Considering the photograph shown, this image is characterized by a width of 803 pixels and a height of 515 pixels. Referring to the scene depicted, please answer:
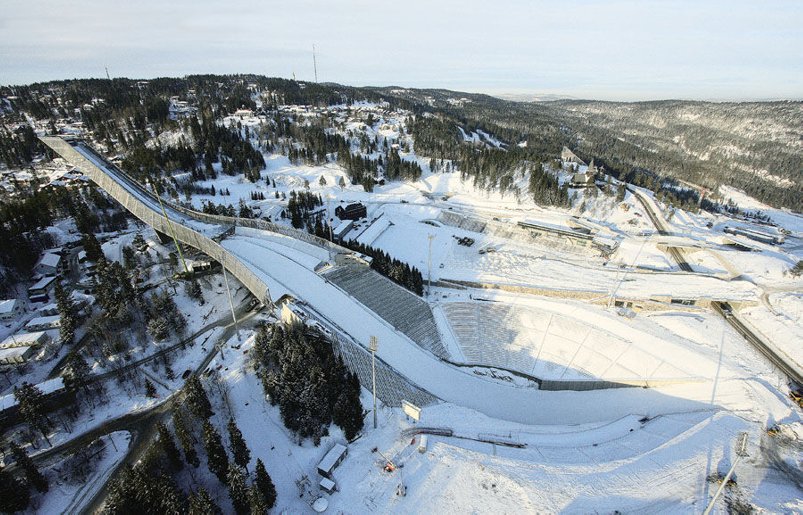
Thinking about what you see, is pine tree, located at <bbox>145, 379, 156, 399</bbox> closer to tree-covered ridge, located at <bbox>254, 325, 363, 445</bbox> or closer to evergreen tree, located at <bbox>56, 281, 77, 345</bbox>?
tree-covered ridge, located at <bbox>254, 325, 363, 445</bbox>

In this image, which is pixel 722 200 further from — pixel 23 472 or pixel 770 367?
pixel 23 472

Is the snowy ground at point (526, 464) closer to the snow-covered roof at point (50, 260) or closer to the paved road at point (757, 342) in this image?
the paved road at point (757, 342)

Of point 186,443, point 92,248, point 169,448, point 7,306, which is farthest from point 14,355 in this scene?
point 186,443

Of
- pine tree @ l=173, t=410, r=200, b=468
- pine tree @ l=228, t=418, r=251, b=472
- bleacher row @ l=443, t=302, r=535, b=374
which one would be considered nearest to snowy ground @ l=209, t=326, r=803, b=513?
pine tree @ l=228, t=418, r=251, b=472

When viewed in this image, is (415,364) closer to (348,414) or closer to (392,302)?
(392,302)

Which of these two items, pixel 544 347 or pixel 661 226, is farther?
pixel 661 226
